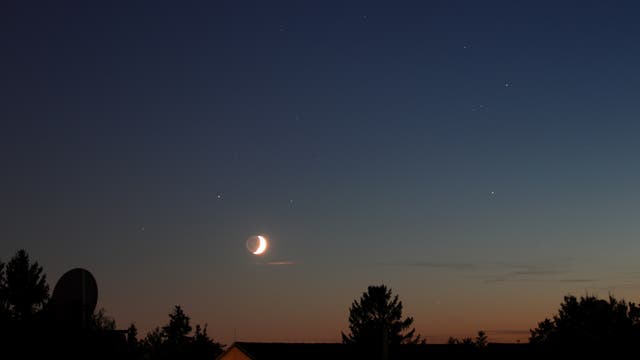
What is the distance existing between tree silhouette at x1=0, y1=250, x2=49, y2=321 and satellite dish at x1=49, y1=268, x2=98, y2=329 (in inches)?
2094

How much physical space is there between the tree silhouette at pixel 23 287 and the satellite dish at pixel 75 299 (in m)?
53.2

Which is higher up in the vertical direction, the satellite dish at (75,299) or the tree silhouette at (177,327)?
the tree silhouette at (177,327)

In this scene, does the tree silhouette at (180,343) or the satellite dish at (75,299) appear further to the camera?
the tree silhouette at (180,343)

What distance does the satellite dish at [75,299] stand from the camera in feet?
86.6

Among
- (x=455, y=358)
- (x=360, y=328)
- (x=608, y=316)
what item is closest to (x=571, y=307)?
Answer: (x=608, y=316)

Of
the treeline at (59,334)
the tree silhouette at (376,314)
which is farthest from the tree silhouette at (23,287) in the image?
the tree silhouette at (376,314)

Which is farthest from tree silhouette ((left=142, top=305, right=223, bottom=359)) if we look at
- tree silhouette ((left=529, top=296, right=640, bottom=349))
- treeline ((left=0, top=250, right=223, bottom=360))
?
tree silhouette ((left=529, top=296, right=640, bottom=349))

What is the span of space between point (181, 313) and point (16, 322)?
272ft

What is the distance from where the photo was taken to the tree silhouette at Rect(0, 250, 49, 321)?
7606cm

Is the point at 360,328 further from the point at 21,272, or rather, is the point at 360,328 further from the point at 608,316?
the point at 21,272

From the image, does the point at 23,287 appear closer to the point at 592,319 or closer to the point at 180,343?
the point at 180,343

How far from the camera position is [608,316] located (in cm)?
10025

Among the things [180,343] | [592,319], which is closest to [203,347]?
[180,343]

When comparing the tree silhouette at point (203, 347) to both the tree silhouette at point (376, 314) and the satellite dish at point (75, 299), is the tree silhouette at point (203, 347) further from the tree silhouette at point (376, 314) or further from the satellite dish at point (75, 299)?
the satellite dish at point (75, 299)
